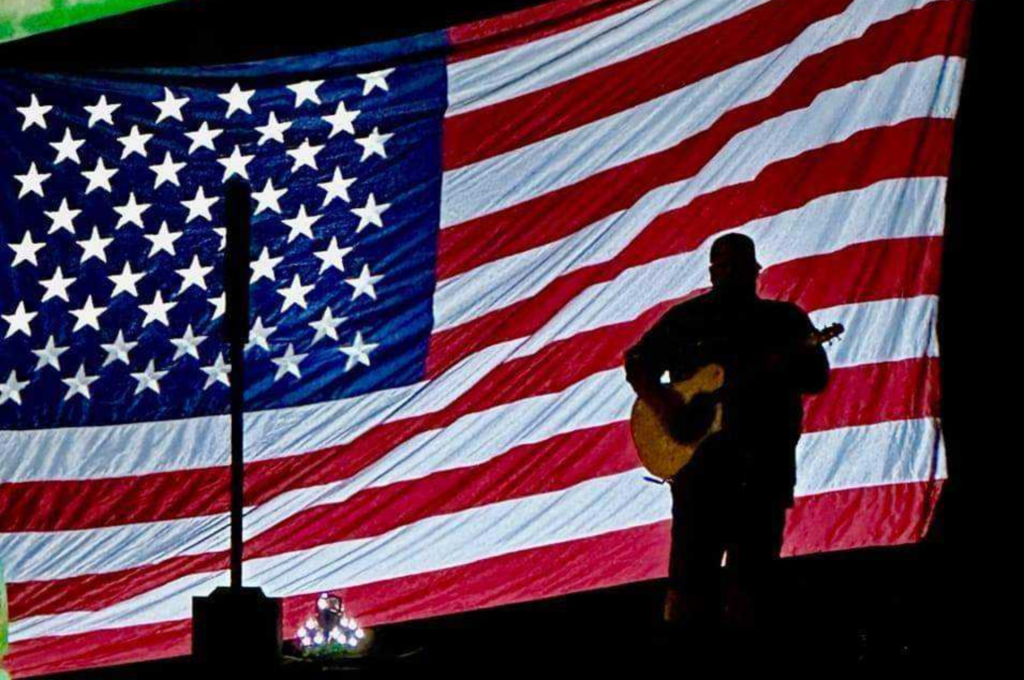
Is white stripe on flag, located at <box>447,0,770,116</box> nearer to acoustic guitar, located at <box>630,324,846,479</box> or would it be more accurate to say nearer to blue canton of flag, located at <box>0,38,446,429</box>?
blue canton of flag, located at <box>0,38,446,429</box>

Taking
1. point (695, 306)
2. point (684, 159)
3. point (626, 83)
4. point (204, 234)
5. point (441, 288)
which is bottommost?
point (695, 306)

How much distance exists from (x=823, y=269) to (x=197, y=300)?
2.91 metres

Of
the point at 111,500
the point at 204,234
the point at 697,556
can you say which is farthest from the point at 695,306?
the point at 111,500

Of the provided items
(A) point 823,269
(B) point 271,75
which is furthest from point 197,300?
(A) point 823,269

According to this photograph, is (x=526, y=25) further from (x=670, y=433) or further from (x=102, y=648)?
(x=102, y=648)

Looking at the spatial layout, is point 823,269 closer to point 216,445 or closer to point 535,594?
point 535,594

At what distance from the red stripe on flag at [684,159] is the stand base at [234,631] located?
281 centimetres

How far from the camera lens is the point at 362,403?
289 inches

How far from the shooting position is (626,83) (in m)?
7.36

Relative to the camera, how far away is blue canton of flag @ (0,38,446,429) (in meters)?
7.41

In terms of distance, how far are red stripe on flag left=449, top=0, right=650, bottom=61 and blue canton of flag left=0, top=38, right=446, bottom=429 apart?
196 millimetres

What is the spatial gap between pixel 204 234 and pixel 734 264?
3.01m

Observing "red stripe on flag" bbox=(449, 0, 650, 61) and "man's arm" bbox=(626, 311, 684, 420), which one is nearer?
"man's arm" bbox=(626, 311, 684, 420)

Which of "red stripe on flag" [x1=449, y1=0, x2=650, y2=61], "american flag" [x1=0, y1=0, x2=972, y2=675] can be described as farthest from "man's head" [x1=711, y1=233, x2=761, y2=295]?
"red stripe on flag" [x1=449, y1=0, x2=650, y2=61]
